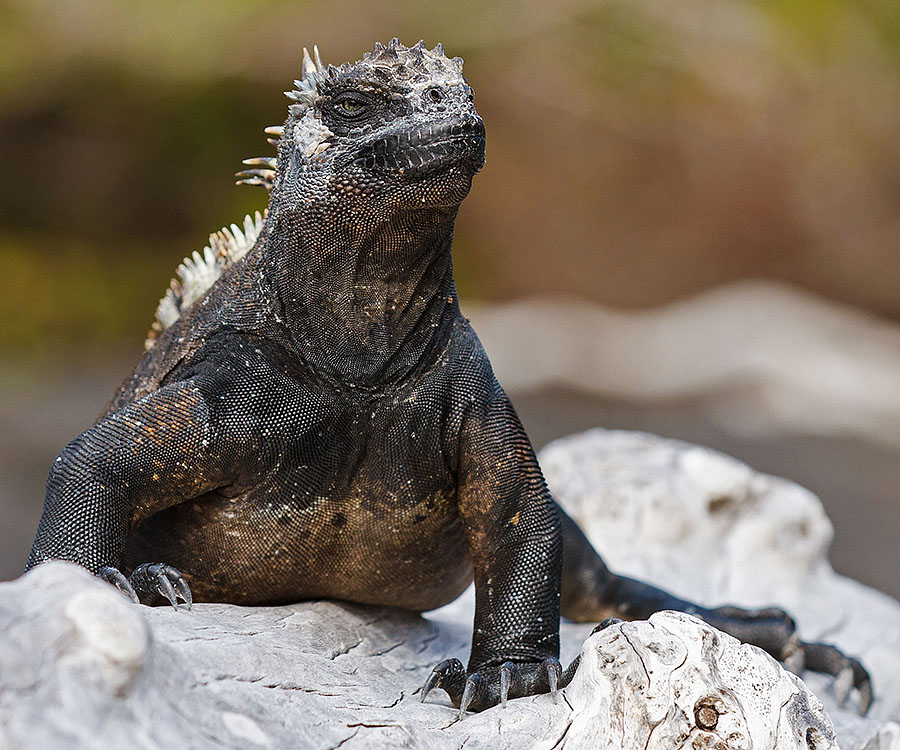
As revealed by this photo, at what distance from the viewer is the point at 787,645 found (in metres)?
5.25

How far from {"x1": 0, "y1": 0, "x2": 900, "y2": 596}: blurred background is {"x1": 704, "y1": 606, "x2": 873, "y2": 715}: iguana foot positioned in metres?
10.0

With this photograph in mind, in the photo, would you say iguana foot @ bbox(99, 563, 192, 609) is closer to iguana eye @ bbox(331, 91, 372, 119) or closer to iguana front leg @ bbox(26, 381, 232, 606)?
iguana front leg @ bbox(26, 381, 232, 606)

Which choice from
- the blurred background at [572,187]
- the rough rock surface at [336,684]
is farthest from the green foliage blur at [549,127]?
the rough rock surface at [336,684]

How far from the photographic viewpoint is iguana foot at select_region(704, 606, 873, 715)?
17.0 ft

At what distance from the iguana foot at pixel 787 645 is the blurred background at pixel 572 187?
33.0ft

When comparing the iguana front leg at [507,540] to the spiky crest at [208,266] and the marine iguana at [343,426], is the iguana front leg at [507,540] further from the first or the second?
the spiky crest at [208,266]

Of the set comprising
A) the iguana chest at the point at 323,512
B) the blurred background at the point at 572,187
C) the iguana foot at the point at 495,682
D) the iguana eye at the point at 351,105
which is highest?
the iguana eye at the point at 351,105

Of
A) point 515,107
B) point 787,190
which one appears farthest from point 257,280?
point 787,190

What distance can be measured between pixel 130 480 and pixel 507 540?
1342 mm

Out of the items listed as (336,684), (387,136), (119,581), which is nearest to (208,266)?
(387,136)

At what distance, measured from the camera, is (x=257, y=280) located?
3865mm

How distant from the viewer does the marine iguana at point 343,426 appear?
11.5 feet

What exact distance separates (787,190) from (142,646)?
16.3 meters

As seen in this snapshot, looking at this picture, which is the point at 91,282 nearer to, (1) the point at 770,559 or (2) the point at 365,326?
(1) the point at 770,559
